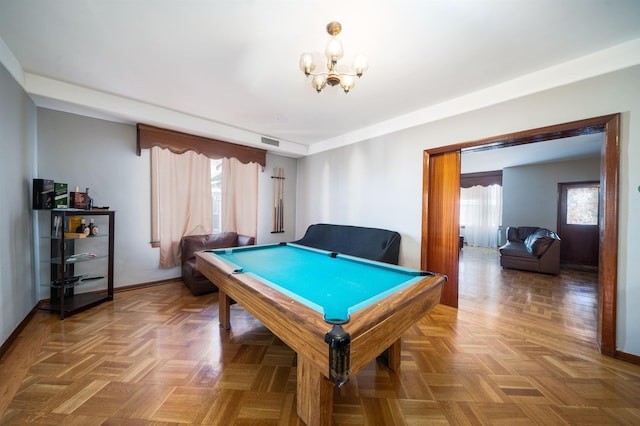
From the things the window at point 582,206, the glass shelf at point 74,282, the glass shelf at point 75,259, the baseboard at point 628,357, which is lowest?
the baseboard at point 628,357

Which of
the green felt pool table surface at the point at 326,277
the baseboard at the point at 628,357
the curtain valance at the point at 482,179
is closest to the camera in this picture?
the green felt pool table surface at the point at 326,277

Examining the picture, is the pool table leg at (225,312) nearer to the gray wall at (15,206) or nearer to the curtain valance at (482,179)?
the gray wall at (15,206)

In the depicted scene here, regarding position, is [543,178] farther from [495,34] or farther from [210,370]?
[210,370]

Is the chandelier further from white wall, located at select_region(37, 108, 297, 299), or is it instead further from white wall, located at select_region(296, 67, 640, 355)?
white wall, located at select_region(37, 108, 297, 299)

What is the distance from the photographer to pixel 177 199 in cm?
371

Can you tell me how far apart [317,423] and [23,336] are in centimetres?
295

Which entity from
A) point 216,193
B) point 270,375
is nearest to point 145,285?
point 216,193

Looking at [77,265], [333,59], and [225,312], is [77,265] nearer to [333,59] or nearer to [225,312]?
[225,312]

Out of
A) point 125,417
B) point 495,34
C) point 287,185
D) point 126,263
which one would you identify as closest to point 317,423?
point 125,417

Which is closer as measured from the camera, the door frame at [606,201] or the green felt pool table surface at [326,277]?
the green felt pool table surface at [326,277]

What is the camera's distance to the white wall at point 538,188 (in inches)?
213

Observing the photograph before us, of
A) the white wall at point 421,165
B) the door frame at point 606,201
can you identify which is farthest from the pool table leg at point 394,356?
the door frame at point 606,201

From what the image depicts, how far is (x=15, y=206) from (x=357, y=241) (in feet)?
12.9

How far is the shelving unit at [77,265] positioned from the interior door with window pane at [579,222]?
906cm
